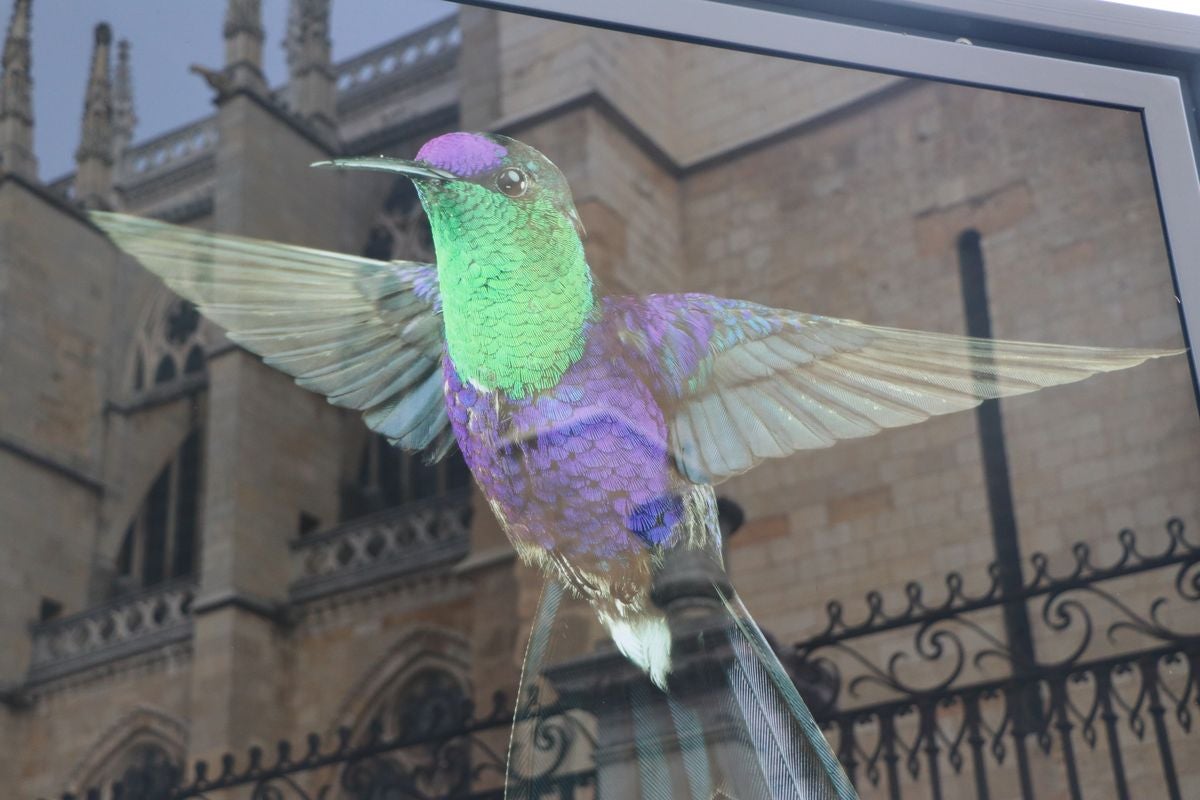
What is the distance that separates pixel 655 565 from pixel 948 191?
1.31 meters

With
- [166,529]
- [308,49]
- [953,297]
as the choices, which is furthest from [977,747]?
[166,529]

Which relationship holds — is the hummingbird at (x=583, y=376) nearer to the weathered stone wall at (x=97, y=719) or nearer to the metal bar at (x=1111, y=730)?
the metal bar at (x=1111, y=730)

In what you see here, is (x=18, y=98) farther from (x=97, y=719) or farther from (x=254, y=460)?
(x=97, y=719)

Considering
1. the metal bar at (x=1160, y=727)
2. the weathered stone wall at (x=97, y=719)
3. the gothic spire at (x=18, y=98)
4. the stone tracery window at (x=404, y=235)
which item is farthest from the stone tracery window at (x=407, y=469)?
the metal bar at (x=1160, y=727)

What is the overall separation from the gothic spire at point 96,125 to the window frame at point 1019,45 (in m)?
0.54

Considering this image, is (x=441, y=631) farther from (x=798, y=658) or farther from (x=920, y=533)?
(x=798, y=658)

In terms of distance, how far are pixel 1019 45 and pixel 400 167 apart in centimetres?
93

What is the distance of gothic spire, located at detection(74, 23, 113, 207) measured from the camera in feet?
7.27

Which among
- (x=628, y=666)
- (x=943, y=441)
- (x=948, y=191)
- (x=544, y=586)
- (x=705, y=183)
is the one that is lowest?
(x=628, y=666)

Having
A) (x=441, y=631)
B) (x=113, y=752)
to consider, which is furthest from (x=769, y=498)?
(x=441, y=631)

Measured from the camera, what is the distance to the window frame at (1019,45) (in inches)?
84.7

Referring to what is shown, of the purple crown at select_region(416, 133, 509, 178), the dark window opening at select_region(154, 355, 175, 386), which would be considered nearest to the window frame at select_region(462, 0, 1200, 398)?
the purple crown at select_region(416, 133, 509, 178)

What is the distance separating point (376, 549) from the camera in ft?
24.5

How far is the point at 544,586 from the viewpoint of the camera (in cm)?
195
